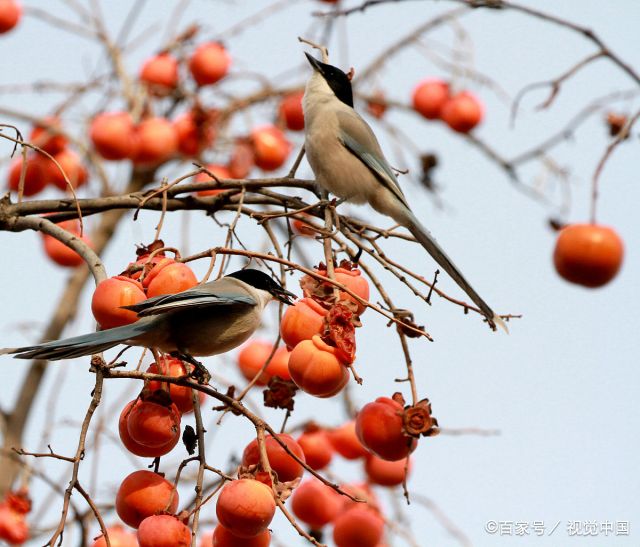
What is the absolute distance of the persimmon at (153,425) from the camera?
6.47 feet

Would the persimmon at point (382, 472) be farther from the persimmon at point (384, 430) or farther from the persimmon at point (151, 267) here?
the persimmon at point (151, 267)

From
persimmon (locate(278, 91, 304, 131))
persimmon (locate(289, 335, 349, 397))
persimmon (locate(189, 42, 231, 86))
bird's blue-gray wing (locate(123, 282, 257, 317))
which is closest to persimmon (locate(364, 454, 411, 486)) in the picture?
bird's blue-gray wing (locate(123, 282, 257, 317))

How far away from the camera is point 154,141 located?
4.73m

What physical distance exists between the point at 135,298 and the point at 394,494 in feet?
6.53

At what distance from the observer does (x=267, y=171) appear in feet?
16.1

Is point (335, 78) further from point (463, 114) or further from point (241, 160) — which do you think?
point (463, 114)

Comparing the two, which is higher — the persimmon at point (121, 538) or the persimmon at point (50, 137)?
the persimmon at point (50, 137)

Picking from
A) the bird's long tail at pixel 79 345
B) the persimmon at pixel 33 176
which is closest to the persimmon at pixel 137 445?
the bird's long tail at pixel 79 345

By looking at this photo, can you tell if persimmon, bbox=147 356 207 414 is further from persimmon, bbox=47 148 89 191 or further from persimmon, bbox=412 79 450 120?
persimmon, bbox=412 79 450 120

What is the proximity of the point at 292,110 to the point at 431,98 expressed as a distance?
2.53ft

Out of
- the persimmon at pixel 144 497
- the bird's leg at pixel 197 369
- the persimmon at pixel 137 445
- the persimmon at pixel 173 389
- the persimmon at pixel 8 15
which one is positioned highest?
the persimmon at pixel 8 15

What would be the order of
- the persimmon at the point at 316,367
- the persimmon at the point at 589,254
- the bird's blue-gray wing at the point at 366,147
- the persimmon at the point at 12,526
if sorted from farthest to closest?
1. the persimmon at the point at 12,526
2. the bird's blue-gray wing at the point at 366,147
3. the persimmon at the point at 589,254
4. the persimmon at the point at 316,367

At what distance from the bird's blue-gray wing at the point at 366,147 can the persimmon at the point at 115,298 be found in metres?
1.40

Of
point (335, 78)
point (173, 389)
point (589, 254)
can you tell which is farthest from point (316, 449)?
point (335, 78)
